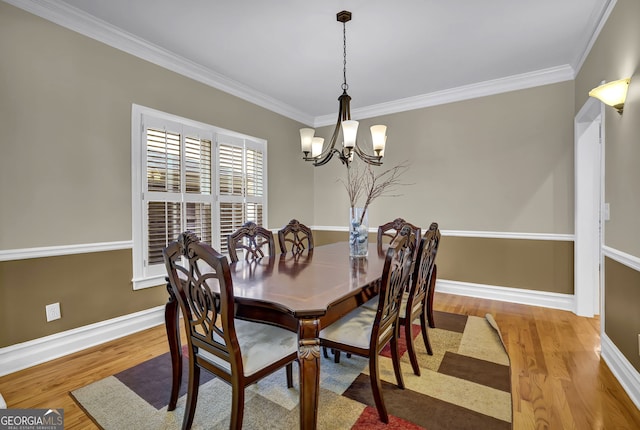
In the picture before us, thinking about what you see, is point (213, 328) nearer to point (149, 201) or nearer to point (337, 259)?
point (337, 259)

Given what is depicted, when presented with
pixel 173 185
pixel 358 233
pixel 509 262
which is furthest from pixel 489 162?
pixel 173 185

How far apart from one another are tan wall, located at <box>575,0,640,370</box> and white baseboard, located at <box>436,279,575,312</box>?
4.17ft

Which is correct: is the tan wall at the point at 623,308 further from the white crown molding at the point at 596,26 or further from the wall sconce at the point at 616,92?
the white crown molding at the point at 596,26

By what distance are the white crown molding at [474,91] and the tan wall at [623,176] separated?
1013mm

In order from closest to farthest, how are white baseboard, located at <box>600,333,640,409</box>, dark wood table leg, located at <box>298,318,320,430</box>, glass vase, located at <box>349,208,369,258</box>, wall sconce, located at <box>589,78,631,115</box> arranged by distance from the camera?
dark wood table leg, located at <box>298,318,320,430</box>, white baseboard, located at <box>600,333,640,409</box>, wall sconce, located at <box>589,78,631,115</box>, glass vase, located at <box>349,208,369,258</box>

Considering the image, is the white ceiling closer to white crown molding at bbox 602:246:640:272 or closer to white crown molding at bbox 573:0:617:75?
white crown molding at bbox 573:0:617:75

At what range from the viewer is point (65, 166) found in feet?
8.03

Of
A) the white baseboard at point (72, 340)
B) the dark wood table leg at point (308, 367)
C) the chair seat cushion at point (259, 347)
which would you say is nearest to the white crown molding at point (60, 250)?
the white baseboard at point (72, 340)

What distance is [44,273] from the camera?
92.7 inches

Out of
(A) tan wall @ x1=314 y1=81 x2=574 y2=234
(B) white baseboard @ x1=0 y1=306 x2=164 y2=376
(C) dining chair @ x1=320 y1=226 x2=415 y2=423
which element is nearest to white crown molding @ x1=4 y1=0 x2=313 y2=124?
(A) tan wall @ x1=314 y1=81 x2=574 y2=234

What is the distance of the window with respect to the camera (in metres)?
2.93

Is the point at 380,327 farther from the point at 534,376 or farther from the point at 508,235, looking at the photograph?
the point at 508,235

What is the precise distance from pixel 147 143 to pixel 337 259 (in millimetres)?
2130

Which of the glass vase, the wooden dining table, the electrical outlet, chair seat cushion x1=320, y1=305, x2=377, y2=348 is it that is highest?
the glass vase
